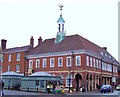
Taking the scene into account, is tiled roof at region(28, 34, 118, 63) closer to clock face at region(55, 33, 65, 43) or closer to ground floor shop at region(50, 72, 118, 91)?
clock face at region(55, 33, 65, 43)

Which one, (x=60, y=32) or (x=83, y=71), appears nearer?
(x=83, y=71)

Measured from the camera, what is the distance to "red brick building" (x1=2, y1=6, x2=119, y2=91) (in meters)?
51.4

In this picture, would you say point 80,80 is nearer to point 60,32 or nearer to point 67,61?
point 67,61

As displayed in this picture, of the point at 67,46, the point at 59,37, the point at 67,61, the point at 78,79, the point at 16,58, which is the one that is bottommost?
the point at 78,79

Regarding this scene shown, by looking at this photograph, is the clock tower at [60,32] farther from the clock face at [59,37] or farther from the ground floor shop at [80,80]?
the ground floor shop at [80,80]

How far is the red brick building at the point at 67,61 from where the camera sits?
51406 millimetres

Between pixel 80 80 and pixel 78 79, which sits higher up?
pixel 78 79

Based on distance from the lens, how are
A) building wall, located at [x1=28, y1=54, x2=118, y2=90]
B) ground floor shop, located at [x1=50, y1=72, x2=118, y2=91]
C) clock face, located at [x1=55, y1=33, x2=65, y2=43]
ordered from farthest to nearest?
clock face, located at [x1=55, y1=33, x2=65, y2=43], building wall, located at [x1=28, y1=54, x2=118, y2=90], ground floor shop, located at [x1=50, y1=72, x2=118, y2=91]

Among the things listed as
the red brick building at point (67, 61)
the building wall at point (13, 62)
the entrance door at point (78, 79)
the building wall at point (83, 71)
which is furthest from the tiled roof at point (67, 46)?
the entrance door at point (78, 79)

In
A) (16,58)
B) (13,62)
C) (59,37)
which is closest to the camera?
(59,37)

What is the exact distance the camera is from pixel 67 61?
175ft

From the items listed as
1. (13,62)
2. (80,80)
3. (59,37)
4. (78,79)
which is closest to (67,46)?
(59,37)

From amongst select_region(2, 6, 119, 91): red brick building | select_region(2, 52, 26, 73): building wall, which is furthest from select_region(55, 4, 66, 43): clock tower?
select_region(2, 52, 26, 73): building wall

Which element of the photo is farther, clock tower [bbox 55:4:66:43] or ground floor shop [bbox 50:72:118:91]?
clock tower [bbox 55:4:66:43]
